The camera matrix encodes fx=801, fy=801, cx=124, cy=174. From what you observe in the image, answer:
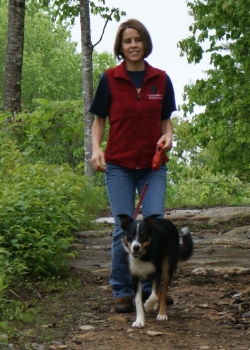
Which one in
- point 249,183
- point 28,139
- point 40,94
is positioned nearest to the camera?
point 28,139

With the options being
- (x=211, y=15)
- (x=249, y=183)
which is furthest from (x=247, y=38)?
(x=249, y=183)

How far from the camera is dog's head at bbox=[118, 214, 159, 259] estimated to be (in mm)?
6020

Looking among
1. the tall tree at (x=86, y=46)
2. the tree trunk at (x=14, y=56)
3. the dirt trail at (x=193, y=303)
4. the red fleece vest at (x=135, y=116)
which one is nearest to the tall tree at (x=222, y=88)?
the tall tree at (x=86, y=46)

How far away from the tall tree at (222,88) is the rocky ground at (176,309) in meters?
10.7

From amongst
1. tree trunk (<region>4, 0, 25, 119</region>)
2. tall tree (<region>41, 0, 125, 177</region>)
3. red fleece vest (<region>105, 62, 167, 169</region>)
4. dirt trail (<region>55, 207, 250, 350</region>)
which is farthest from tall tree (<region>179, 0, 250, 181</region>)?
red fleece vest (<region>105, 62, 167, 169</region>)

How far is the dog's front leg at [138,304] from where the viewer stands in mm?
6090

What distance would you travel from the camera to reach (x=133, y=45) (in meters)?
6.33

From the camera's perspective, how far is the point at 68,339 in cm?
584

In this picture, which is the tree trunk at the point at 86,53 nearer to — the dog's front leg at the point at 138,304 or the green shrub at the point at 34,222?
the green shrub at the point at 34,222

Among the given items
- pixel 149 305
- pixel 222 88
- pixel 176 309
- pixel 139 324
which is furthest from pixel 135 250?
pixel 222 88

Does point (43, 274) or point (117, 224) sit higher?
point (117, 224)

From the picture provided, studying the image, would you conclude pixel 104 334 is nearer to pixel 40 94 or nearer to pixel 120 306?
pixel 120 306

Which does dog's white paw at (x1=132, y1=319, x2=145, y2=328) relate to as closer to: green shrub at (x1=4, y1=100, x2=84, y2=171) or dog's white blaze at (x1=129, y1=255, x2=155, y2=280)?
dog's white blaze at (x1=129, y1=255, x2=155, y2=280)

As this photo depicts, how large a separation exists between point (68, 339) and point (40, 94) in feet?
177
